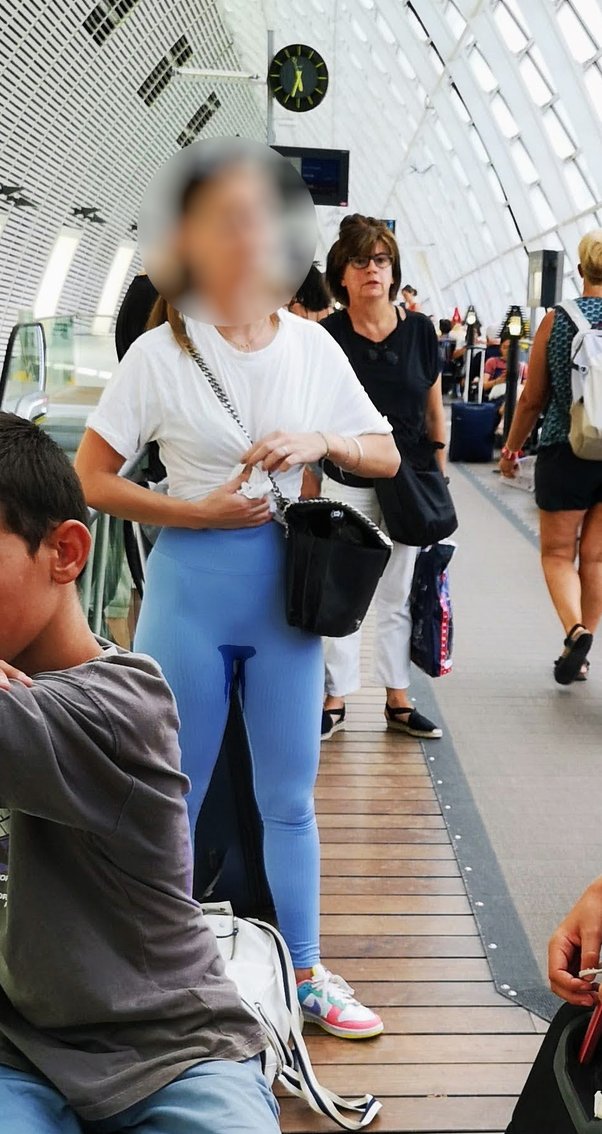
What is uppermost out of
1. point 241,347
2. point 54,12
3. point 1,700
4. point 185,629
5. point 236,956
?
point 54,12

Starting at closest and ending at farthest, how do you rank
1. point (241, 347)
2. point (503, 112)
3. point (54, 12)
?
point (241, 347) < point (54, 12) < point (503, 112)

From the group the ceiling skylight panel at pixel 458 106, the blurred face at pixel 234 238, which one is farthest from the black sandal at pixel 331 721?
the ceiling skylight panel at pixel 458 106

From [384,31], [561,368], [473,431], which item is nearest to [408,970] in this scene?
[561,368]

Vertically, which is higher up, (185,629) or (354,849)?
(185,629)

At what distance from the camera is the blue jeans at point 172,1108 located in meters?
1.15

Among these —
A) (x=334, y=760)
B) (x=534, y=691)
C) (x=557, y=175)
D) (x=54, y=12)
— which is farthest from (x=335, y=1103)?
(x=557, y=175)

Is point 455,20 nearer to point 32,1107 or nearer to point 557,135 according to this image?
point 557,135

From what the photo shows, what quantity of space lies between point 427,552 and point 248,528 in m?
1.98

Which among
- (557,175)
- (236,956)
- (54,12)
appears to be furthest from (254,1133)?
(557,175)

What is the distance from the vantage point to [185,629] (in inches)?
83.0

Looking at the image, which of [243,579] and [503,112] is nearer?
[243,579]

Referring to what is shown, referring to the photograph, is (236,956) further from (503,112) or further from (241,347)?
(503,112)

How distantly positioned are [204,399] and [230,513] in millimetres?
204

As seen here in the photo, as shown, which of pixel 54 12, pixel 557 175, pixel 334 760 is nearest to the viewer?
pixel 334 760
